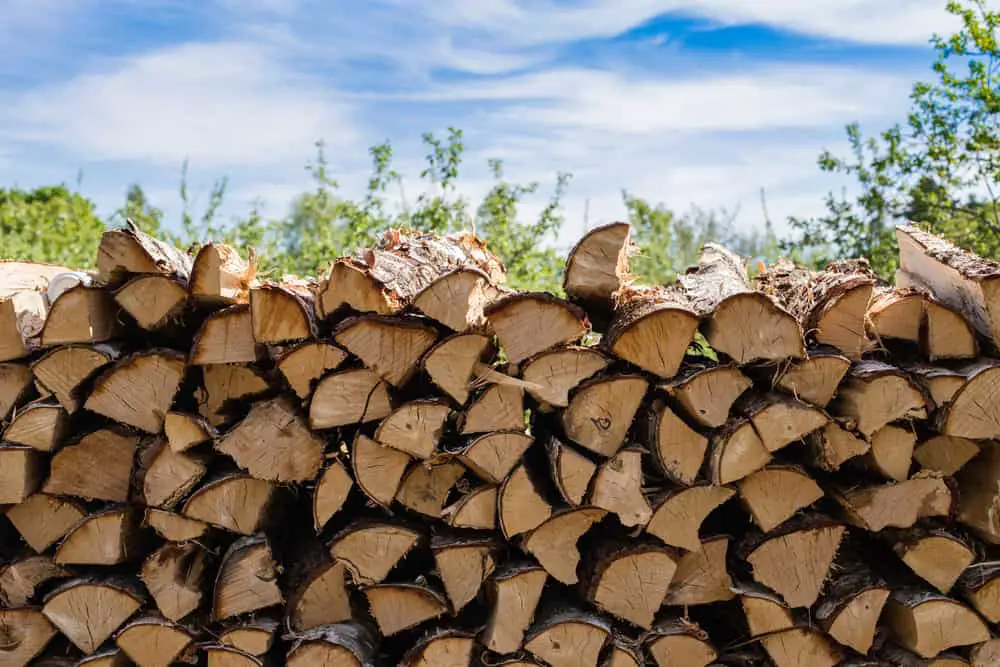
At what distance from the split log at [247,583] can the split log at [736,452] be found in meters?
1.20

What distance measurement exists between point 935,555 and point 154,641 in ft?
7.09

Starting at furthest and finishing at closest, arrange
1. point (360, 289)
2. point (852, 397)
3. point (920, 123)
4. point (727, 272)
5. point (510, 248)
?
point (510, 248) < point (920, 123) < point (727, 272) < point (852, 397) < point (360, 289)

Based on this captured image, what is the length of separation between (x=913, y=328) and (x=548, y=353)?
107 centimetres

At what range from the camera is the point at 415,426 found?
7.14 ft

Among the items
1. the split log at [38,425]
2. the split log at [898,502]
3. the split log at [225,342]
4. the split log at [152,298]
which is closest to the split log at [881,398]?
the split log at [898,502]

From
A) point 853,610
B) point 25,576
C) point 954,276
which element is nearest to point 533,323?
point 853,610

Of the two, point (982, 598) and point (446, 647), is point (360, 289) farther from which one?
point (982, 598)

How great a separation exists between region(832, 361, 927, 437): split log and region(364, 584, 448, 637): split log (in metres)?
1.20

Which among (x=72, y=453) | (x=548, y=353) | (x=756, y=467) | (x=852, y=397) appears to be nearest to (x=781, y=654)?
(x=756, y=467)

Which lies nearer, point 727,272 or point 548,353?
point 548,353

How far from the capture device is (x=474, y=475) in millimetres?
2287

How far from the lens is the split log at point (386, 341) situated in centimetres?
214

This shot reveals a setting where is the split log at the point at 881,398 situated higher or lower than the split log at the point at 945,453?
higher

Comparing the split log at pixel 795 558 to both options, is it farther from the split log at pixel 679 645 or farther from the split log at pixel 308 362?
the split log at pixel 308 362
